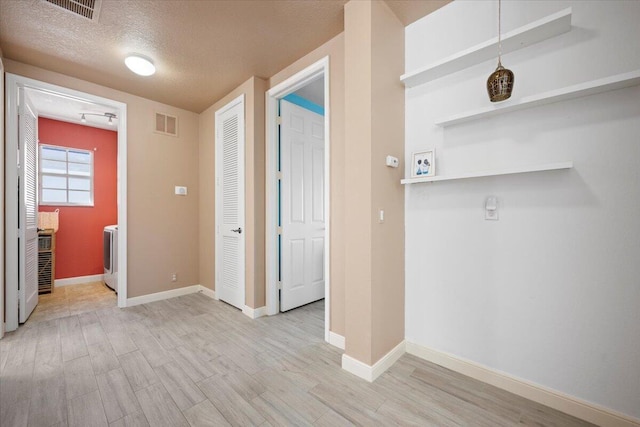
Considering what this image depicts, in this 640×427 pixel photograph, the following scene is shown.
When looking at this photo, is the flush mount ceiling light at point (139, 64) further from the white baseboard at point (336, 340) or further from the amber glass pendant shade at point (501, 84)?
the white baseboard at point (336, 340)

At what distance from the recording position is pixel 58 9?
2.01 metres

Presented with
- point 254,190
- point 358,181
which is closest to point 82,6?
point 254,190

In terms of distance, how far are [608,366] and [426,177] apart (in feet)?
4.72

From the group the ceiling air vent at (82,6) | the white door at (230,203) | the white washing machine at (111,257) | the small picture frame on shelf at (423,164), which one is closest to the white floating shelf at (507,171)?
the small picture frame on shelf at (423,164)

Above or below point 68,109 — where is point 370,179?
below

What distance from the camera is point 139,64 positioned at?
2.61 meters

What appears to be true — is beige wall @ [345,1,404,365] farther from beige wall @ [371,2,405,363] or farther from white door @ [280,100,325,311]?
white door @ [280,100,325,311]

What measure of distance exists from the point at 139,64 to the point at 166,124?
1.22 m

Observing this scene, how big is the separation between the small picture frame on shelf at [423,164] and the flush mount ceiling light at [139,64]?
2701 mm

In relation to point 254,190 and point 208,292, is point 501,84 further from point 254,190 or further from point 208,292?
point 208,292

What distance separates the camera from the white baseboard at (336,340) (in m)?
2.32

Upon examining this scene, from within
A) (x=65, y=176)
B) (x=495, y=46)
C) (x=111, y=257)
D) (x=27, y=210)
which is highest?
(x=495, y=46)

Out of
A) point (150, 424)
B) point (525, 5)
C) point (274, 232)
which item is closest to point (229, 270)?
point (274, 232)

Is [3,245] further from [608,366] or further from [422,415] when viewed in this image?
[608,366]
